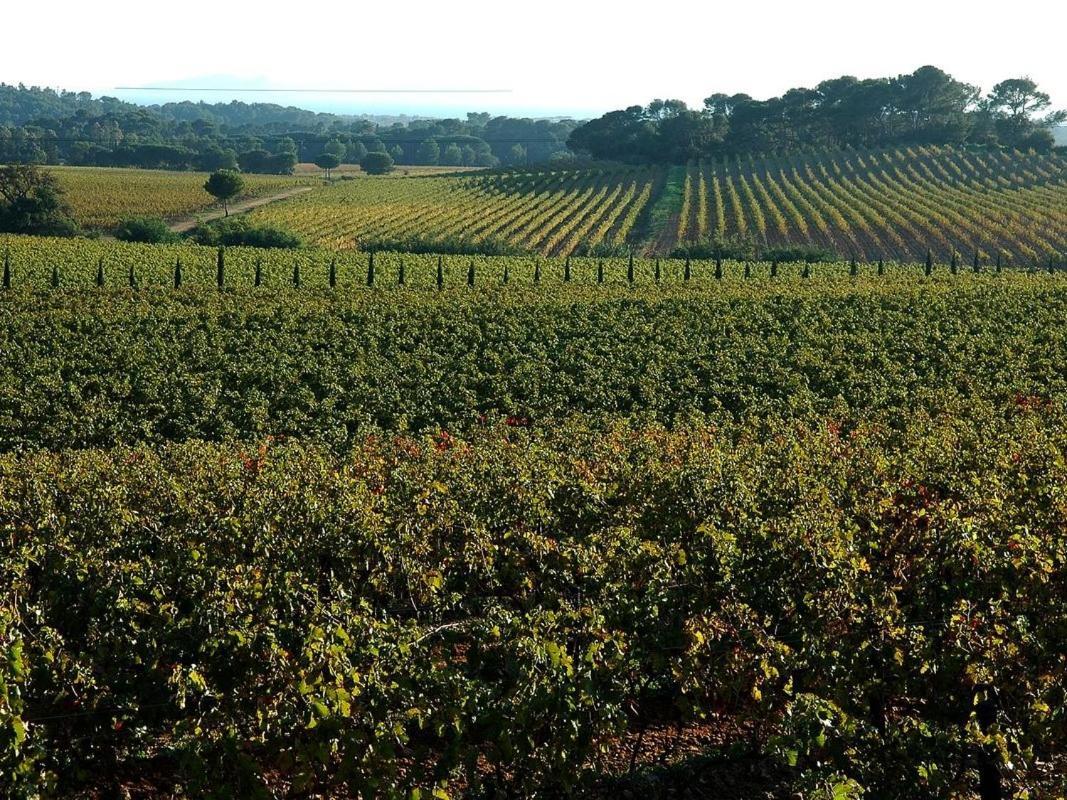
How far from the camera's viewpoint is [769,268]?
54656mm

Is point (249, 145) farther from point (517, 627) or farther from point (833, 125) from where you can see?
point (517, 627)

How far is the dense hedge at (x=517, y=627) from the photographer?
7.37 m

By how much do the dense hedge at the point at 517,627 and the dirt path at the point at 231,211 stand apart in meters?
63.2

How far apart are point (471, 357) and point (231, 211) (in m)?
62.9

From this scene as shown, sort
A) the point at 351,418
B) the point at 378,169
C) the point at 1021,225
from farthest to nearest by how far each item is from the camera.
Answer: the point at 378,169, the point at 1021,225, the point at 351,418

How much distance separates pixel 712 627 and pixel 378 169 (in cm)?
12341

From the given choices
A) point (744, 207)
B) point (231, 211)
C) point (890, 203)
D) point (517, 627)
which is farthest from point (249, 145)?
point (517, 627)

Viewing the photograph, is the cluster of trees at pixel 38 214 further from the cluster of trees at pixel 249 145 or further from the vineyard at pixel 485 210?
the cluster of trees at pixel 249 145

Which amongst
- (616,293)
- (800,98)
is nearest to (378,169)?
(800,98)

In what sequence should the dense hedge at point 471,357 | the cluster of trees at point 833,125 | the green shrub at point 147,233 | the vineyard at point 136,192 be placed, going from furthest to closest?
the cluster of trees at point 833,125, the vineyard at point 136,192, the green shrub at point 147,233, the dense hedge at point 471,357

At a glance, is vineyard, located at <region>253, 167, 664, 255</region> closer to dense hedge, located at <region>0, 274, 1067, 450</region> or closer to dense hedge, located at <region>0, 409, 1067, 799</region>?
dense hedge, located at <region>0, 274, 1067, 450</region>

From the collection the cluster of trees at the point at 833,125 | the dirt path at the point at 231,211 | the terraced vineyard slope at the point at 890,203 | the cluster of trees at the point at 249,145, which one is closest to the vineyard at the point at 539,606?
the terraced vineyard slope at the point at 890,203

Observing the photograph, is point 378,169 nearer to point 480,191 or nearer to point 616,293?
point 480,191

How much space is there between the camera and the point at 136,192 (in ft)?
293
